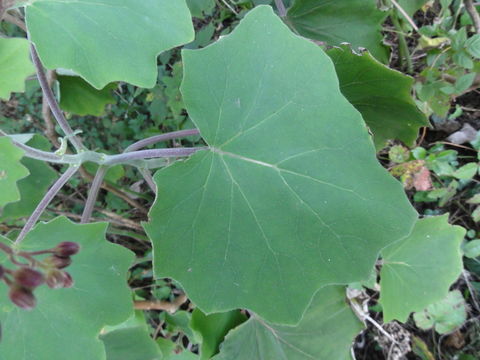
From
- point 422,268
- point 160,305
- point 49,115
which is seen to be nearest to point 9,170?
point 49,115

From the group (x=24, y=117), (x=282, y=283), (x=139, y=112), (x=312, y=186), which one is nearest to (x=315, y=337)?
(x=282, y=283)

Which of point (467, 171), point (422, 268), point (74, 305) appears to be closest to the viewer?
point (74, 305)

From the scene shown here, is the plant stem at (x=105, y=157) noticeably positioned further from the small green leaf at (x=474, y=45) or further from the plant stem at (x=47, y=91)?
the small green leaf at (x=474, y=45)

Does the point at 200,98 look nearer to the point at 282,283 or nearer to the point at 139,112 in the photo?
the point at 282,283

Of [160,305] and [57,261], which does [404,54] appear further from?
[57,261]

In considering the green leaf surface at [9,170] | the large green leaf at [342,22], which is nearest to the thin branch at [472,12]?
the large green leaf at [342,22]

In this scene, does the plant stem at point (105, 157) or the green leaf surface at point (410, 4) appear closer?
the plant stem at point (105, 157)
